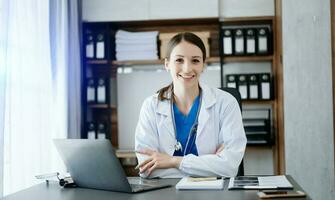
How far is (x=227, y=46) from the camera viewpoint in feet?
12.1

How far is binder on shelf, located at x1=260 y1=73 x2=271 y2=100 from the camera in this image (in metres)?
3.64

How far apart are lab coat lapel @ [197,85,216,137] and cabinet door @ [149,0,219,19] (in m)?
1.66

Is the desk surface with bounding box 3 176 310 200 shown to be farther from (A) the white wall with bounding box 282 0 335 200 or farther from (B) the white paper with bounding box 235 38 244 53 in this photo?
(B) the white paper with bounding box 235 38 244 53

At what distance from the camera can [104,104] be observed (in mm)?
3814

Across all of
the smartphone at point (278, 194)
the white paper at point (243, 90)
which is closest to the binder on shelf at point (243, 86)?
the white paper at point (243, 90)

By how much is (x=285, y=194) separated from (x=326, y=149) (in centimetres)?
195

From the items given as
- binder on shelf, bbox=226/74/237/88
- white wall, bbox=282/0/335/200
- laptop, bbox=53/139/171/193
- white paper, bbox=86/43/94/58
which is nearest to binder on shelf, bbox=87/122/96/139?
white paper, bbox=86/43/94/58

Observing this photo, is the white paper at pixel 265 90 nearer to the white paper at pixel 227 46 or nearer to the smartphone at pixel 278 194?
the white paper at pixel 227 46

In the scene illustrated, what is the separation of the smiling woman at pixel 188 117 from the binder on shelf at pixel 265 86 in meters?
1.56

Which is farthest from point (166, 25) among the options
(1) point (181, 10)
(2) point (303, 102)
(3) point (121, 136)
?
(2) point (303, 102)

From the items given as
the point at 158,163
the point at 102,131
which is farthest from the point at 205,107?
the point at 102,131

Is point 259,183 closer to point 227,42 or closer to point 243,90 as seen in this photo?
point 243,90

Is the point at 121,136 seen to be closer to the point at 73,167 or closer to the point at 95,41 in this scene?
the point at 95,41

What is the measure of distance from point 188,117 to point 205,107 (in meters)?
0.09
